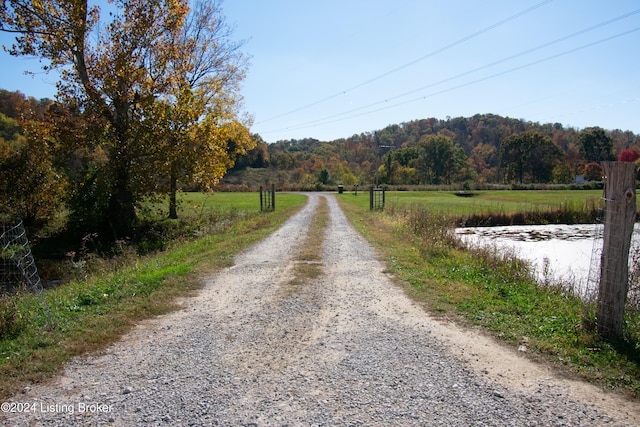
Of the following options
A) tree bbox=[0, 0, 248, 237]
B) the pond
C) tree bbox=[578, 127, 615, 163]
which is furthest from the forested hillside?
tree bbox=[0, 0, 248, 237]

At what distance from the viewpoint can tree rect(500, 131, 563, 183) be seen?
9375cm

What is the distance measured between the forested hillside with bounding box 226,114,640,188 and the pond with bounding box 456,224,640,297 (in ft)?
135

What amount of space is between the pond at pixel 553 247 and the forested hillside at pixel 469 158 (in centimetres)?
4115

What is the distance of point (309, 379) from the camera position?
4.44 m

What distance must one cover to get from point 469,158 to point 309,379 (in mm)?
127543

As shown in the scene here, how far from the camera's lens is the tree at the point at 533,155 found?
308 ft

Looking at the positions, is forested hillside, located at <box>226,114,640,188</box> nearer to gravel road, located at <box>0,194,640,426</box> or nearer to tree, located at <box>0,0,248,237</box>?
tree, located at <box>0,0,248,237</box>

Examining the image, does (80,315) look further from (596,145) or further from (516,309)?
(596,145)

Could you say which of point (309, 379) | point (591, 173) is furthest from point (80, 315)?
point (591, 173)

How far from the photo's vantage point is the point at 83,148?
1952cm

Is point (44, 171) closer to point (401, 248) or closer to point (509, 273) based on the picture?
point (401, 248)

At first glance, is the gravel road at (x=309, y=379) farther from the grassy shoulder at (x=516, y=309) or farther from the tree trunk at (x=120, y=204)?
the tree trunk at (x=120, y=204)

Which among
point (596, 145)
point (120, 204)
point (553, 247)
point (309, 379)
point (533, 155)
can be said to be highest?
point (596, 145)

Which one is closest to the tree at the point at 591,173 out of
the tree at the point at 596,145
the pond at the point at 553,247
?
the tree at the point at 596,145
